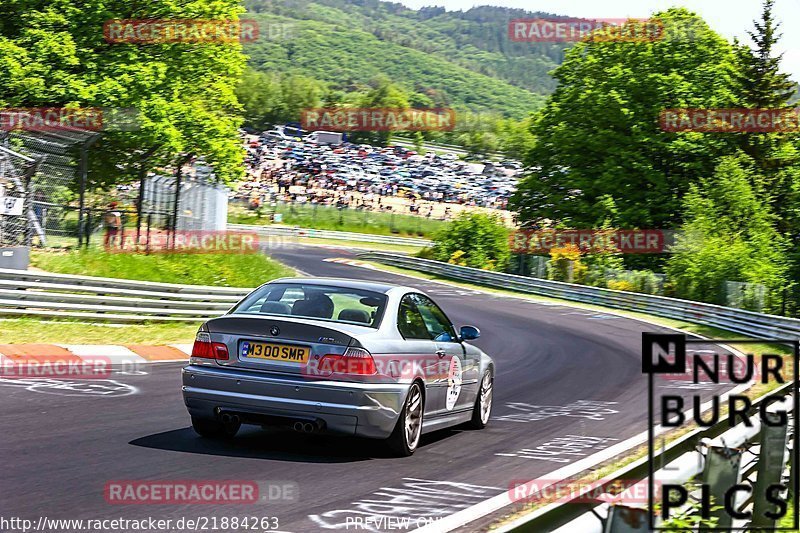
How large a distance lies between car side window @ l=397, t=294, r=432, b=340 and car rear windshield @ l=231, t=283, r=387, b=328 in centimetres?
25

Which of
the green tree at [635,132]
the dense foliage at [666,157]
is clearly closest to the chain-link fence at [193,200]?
the dense foliage at [666,157]

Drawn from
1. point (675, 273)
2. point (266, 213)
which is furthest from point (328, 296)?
point (266, 213)

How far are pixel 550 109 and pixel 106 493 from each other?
4665 centimetres

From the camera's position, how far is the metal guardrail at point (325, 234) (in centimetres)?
7162

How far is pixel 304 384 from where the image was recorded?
8.45 meters

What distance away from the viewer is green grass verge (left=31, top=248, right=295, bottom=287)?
21.5 metres

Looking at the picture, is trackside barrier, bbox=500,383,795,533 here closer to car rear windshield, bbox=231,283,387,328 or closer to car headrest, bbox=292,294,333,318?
car rear windshield, bbox=231,283,387,328

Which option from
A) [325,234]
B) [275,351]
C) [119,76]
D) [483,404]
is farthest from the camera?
[325,234]

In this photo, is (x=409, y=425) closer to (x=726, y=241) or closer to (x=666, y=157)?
(x=726, y=241)

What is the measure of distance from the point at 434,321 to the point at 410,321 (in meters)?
0.67

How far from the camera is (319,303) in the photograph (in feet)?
30.4

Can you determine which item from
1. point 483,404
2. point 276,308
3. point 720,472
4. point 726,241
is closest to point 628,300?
point 726,241

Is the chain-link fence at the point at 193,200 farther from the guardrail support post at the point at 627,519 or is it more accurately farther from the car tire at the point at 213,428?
the guardrail support post at the point at 627,519

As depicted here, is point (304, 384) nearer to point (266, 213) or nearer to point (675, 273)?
point (675, 273)
